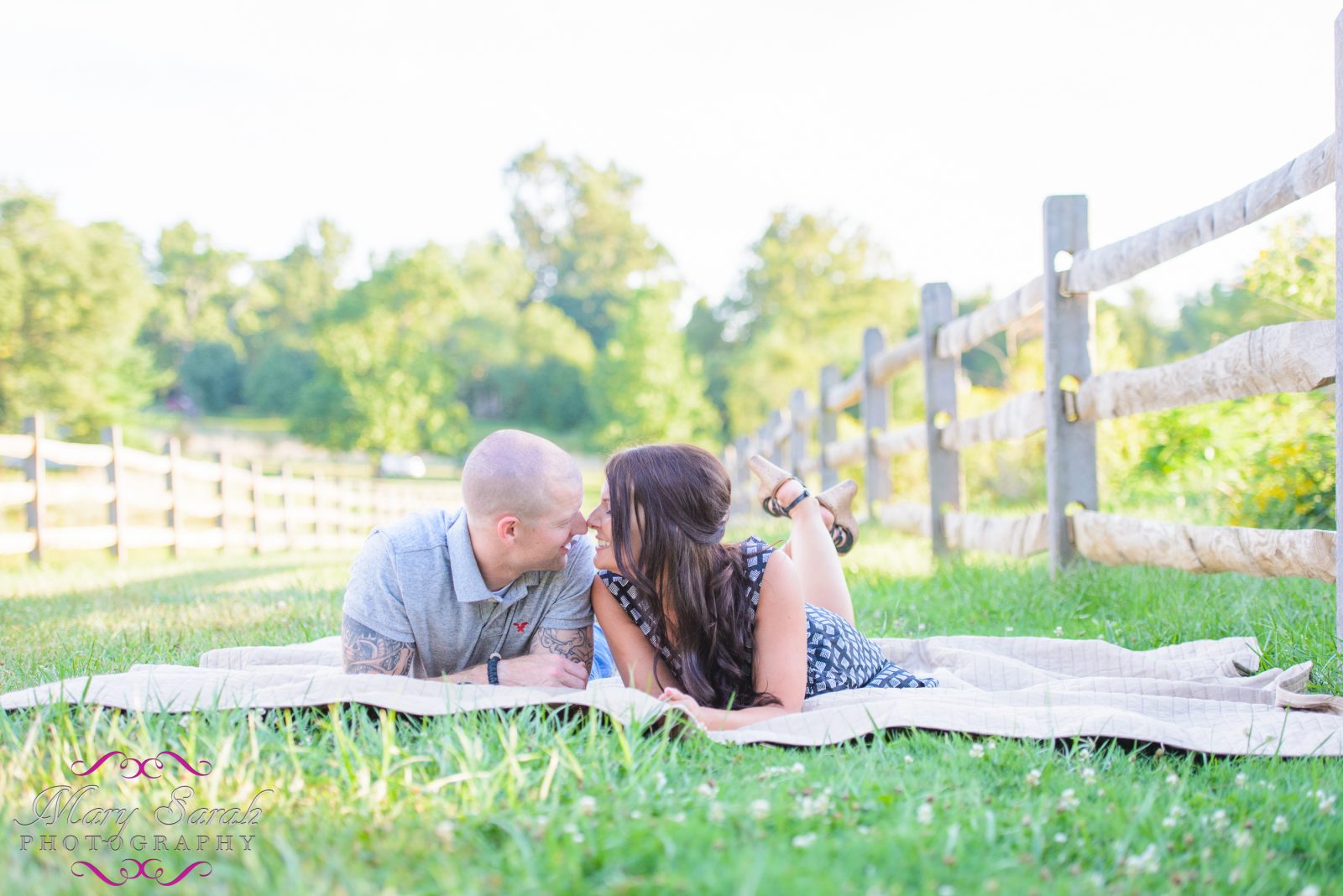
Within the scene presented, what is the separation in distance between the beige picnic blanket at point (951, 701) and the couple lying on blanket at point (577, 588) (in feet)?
0.55

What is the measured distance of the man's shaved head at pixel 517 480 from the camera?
252 cm

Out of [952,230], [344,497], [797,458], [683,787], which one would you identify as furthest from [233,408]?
[683,787]

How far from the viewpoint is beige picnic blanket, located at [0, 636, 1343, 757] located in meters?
2.18

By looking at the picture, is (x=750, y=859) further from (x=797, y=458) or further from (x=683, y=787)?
(x=797, y=458)

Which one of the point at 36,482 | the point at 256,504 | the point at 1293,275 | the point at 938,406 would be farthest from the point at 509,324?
the point at 1293,275

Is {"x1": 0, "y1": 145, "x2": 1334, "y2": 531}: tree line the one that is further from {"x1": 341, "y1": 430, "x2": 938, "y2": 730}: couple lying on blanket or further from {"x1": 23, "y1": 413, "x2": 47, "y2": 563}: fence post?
{"x1": 23, "y1": 413, "x2": 47, "y2": 563}: fence post

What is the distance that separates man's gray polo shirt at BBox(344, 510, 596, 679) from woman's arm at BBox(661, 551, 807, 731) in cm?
47

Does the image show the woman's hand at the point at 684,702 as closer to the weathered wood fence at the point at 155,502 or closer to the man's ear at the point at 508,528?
the man's ear at the point at 508,528

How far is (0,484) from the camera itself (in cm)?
760

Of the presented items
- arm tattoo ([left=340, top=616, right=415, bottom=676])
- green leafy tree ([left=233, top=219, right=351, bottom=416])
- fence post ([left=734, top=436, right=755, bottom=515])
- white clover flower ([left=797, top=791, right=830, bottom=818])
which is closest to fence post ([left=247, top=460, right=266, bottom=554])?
fence post ([left=734, top=436, right=755, bottom=515])

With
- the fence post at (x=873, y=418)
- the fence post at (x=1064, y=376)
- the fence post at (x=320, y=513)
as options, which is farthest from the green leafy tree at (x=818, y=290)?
the fence post at (x=1064, y=376)

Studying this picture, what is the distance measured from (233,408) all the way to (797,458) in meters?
49.4

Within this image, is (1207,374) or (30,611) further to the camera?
(30,611)

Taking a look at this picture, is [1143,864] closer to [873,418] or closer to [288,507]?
[873,418]
